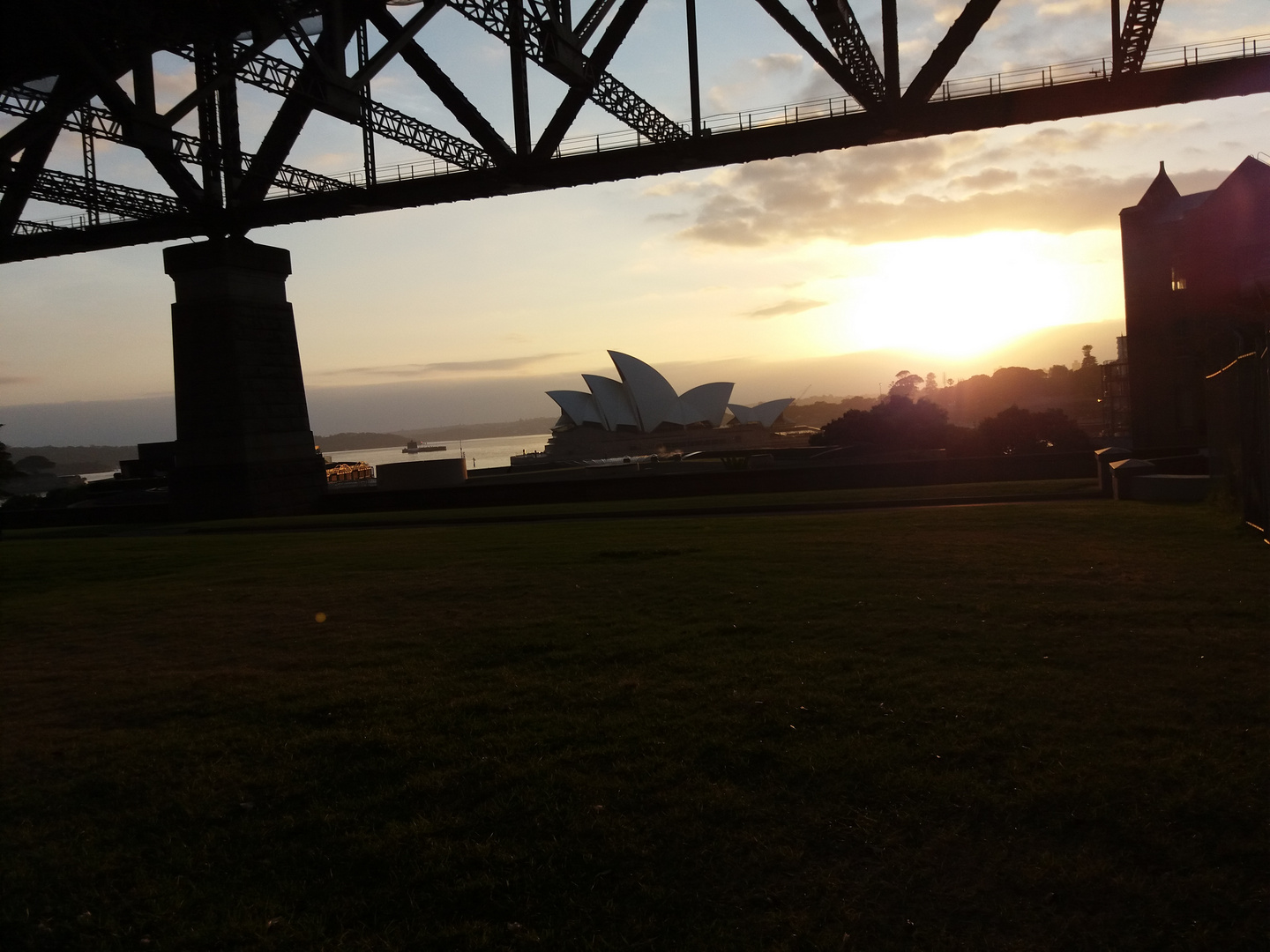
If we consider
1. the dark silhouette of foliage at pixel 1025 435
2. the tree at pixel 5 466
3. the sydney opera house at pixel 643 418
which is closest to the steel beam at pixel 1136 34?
the dark silhouette of foliage at pixel 1025 435

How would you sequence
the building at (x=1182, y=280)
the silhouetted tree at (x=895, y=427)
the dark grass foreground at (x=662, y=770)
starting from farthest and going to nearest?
the silhouetted tree at (x=895, y=427), the building at (x=1182, y=280), the dark grass foreground at (x=662, y=770)

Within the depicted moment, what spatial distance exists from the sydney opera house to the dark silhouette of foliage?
45.6 meters

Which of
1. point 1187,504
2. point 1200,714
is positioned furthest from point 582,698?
point 1187,504

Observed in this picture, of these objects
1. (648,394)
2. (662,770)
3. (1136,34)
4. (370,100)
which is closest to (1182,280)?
(1136,34)

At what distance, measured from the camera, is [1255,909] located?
3.33 meters

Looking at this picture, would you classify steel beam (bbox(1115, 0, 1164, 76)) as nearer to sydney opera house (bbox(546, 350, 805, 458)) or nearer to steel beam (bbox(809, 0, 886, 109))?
steel beam (bbox(809, 0, 886, 109))

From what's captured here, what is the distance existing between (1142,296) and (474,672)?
5116 cm

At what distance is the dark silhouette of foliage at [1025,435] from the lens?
4469 cm

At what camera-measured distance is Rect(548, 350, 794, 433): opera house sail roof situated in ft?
315

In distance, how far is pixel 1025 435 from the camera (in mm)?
45312

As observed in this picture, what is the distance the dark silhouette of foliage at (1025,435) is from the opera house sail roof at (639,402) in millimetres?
51004

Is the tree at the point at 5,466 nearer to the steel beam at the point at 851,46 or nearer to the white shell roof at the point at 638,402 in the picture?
the steel beam at the point at 851,46

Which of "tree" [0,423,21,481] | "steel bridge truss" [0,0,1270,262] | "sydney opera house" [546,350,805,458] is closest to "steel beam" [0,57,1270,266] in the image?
"steel bridge truss" [0,0,1270,262]

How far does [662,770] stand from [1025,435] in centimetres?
4470
